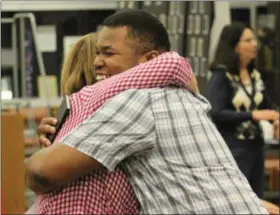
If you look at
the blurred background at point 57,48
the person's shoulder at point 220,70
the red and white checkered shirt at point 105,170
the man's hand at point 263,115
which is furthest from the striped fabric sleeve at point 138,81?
the blurred background at point 57,48

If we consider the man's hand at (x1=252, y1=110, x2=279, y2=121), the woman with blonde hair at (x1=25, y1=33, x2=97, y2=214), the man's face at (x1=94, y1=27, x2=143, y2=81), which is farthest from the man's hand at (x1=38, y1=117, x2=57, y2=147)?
the man's hand at (x1=252, y1=110, x2=279, y2=121)

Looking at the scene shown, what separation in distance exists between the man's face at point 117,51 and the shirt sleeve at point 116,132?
16cm

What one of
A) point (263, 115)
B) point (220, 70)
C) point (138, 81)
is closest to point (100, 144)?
point (138, 81)

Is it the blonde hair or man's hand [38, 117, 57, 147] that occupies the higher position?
the blonde hair

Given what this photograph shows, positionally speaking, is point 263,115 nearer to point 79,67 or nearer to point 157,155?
point 79,67

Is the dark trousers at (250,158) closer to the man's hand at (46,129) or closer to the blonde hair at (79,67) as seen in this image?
the blonde hair at (79,67)

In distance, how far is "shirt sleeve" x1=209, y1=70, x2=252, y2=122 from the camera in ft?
12.9

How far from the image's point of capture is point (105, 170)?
128cm

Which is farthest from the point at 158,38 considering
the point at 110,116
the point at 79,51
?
the point at 79,51

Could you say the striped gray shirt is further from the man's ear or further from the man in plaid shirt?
the man's ear

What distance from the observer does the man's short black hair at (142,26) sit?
1.42 m

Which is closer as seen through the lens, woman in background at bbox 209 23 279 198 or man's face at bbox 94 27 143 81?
man's face at bbox 94 27 143 81

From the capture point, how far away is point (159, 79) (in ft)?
4.37

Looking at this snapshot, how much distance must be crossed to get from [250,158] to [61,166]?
292 cm
